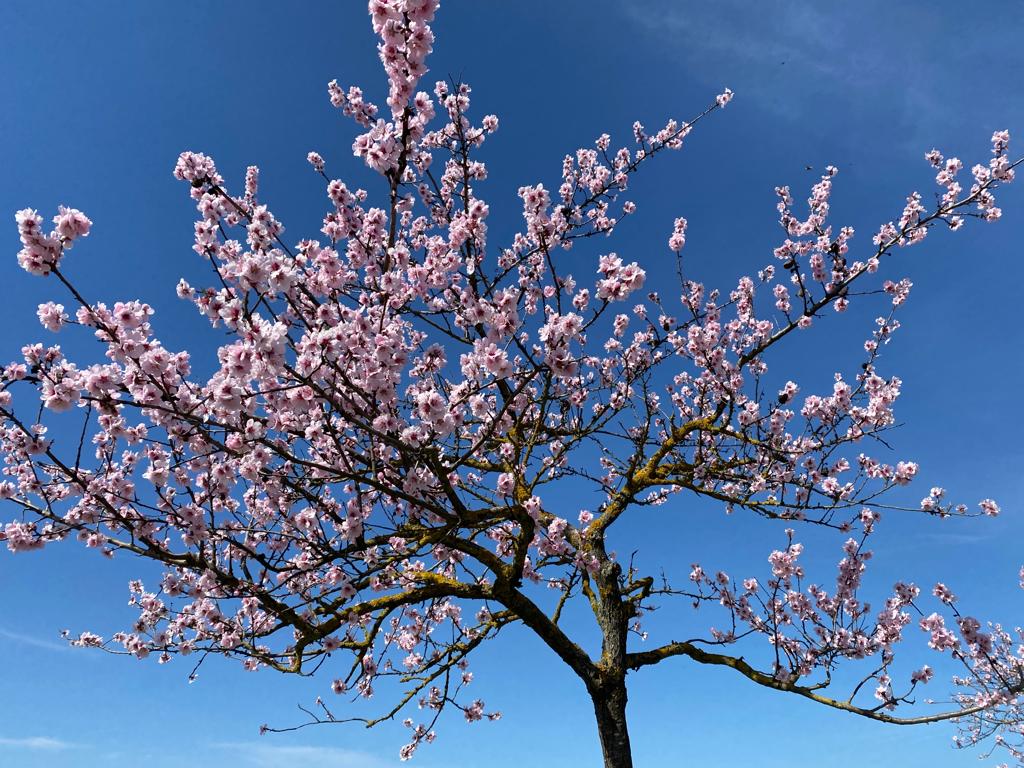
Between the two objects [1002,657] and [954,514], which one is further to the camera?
[1002,657]

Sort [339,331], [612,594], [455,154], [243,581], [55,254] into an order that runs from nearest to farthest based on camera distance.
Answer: [55,254]
[339,331]
[243,581]
[455,154]
[612,594]

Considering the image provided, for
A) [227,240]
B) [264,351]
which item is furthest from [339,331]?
[227,240]

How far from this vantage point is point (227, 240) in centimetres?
523

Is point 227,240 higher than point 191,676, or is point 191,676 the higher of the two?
point 227,240

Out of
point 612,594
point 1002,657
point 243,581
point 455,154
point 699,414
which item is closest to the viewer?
point 243,581

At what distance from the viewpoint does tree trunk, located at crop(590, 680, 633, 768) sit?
7387 mm

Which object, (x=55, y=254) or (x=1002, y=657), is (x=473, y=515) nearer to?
(x=55, y=254)

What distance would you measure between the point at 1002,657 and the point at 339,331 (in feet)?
60.7

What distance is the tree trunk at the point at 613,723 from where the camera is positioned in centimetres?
739

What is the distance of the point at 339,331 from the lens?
168 inches

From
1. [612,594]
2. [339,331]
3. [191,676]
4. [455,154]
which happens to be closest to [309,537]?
[191,676]

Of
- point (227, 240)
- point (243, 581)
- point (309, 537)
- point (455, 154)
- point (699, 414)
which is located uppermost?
point (455, 154)

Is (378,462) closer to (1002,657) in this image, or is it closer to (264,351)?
(264,351)

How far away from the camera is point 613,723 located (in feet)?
24.7
